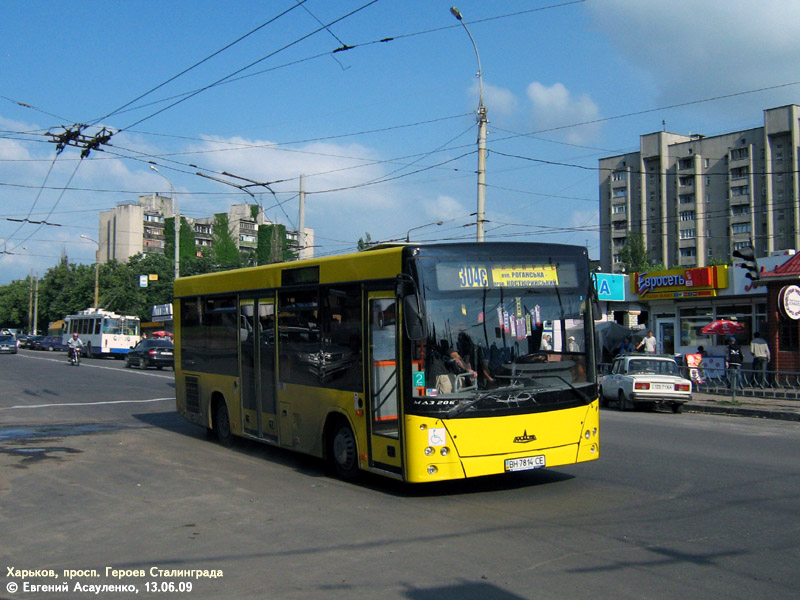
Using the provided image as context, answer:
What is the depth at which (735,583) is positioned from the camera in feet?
18.0

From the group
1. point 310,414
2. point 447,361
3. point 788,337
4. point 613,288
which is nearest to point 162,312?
point 613,288

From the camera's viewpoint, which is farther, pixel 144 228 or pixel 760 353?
pixel 144 228

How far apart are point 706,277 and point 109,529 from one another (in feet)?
90.3

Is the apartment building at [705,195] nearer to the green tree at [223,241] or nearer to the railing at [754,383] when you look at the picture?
the green tree at [223,241]

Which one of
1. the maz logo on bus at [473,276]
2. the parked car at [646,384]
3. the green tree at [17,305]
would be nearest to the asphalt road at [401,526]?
the maz logo on bus at [473,276]

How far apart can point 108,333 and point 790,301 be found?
155 feet

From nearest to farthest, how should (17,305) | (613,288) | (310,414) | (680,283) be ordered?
1. (310,414)
2. (680,283)
3. (613,288)
4. (17,305)

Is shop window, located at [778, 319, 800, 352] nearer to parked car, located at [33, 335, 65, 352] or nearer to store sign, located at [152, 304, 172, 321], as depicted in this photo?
store sign, located at [152, 304, 172, 321]

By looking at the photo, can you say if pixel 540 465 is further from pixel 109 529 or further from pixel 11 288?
pixel 11 288

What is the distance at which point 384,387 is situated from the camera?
29.1 ft

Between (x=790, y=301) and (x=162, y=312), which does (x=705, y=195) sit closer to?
(x=162, y=312)

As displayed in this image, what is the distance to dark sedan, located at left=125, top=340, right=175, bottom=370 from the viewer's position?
41.9m

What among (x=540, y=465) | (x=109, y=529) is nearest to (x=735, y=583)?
(x=540, y=465)

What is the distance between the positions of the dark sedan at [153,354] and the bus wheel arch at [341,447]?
33552mm
